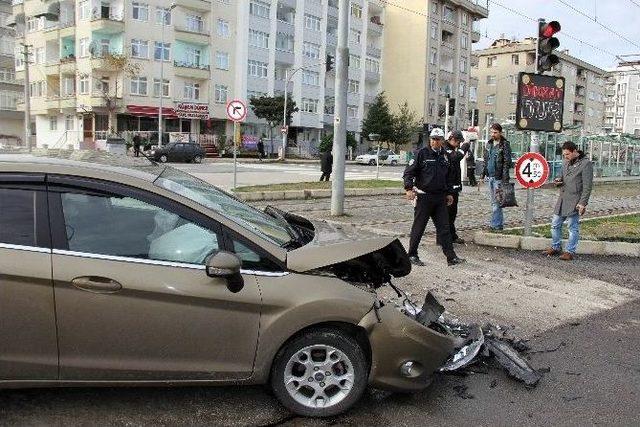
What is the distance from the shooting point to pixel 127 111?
159 ft

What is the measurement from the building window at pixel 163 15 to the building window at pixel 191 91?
5307 mm

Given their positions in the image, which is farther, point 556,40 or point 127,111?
point 127,111

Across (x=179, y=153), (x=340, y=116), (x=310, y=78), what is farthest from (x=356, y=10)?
(x=340, y=116)

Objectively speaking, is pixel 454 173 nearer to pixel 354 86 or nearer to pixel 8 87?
pixel 354 86

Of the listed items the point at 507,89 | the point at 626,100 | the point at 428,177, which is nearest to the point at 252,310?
the point at 428,177

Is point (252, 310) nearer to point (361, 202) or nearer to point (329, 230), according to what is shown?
point (329, 230)

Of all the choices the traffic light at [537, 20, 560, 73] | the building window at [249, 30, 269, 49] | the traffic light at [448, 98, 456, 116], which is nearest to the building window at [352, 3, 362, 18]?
the building window at [249, 30, 269, 49]

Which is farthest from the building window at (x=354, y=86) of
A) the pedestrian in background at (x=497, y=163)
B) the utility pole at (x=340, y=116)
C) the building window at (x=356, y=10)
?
the pedestrian in background at (x=497, y=163)

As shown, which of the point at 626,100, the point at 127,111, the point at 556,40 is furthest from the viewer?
the point at 626,100

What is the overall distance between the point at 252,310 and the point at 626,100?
141 meters

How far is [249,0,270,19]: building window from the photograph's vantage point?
5688 centimetres

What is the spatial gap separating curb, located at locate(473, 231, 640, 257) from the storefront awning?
141 ft

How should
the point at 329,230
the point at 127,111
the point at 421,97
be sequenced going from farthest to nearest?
the point at 421,97, the point at 127,111, the point at 329,230

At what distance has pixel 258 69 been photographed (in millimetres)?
58031
